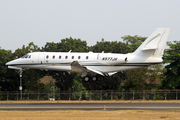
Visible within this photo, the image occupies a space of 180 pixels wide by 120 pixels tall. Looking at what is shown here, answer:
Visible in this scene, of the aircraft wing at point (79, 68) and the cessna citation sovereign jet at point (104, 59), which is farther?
the cessna citation sovereign jet at point (104, 59)

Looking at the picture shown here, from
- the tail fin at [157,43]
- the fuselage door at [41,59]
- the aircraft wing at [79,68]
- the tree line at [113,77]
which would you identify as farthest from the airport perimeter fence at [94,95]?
the tail fin at [157,43]

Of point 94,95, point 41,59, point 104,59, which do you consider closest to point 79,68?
point 104,59

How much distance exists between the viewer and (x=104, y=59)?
39188 millimetres

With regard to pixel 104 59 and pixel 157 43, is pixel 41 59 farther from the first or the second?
pixel 157 43

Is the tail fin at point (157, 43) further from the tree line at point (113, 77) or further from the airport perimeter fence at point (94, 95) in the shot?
the tree line at point (113, 77)

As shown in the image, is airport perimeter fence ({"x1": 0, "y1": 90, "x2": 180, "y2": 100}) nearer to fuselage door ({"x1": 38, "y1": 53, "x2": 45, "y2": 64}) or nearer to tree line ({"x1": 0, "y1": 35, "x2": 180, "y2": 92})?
tree line ({"x1": 0, "y1": 35, "x2": 180, "y2": 92})

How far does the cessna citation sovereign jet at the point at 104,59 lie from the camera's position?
3803 centimetres

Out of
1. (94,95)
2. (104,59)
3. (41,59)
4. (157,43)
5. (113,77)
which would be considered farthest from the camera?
(113,77)

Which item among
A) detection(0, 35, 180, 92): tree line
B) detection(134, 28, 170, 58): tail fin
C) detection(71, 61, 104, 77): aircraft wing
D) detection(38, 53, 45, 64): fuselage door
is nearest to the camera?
detection(71, 61, 104, 77): aircraft wing

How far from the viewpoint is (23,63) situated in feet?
135

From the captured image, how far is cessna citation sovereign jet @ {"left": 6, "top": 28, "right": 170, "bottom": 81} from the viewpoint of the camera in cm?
3803

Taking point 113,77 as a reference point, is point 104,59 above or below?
above

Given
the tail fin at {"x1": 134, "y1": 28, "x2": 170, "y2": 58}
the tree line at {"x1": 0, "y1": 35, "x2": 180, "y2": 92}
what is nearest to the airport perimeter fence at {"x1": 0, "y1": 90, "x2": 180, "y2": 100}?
the tree line at {"x1": 0, "y1": 35, "x2": 180, "y2": 92}

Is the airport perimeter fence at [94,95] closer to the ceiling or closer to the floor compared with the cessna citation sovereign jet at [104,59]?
closer to the floor
